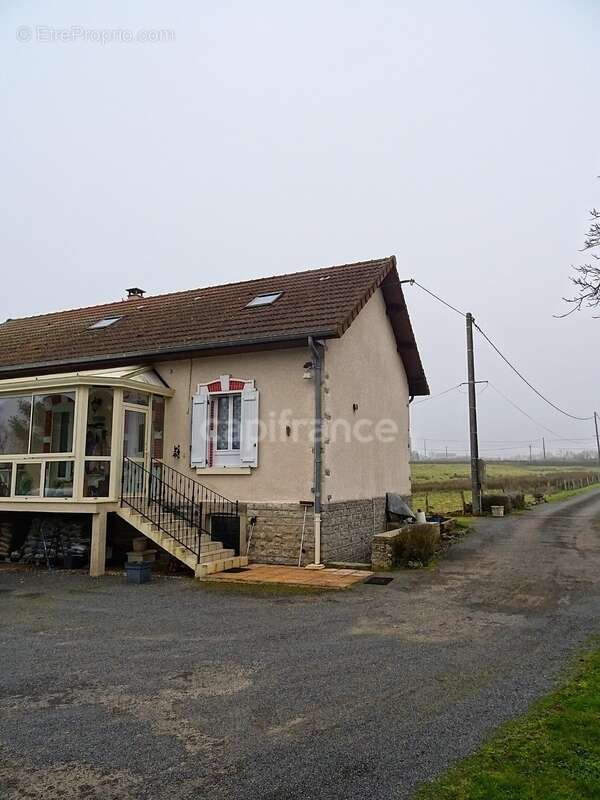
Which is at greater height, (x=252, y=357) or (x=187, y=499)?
(x=252, y=357)

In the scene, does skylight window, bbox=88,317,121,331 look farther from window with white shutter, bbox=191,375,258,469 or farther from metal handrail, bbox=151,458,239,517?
metal handrail, bbox=151,458,239,517

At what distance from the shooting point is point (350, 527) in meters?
12.4

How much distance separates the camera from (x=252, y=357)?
1218cm

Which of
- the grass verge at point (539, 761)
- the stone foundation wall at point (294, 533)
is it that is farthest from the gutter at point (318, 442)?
the grass verge at point (539, 761)

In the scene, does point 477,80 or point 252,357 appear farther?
point 477,80

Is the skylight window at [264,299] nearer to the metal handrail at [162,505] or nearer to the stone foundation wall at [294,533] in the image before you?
the metal handrail at [162,505]

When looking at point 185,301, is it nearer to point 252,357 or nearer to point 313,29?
point 252,357

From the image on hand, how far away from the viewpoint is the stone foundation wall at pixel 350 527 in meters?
11.3

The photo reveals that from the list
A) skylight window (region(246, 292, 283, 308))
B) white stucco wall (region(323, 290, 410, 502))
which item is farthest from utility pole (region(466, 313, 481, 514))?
skylight window (region(246, 292, 283, 308))

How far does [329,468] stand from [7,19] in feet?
40.2

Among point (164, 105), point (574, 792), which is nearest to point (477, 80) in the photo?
point (164, 105)

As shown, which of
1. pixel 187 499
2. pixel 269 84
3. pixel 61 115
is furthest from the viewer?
pixel 61 115

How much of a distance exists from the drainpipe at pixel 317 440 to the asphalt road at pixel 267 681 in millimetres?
1877

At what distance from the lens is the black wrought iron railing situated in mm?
11422
